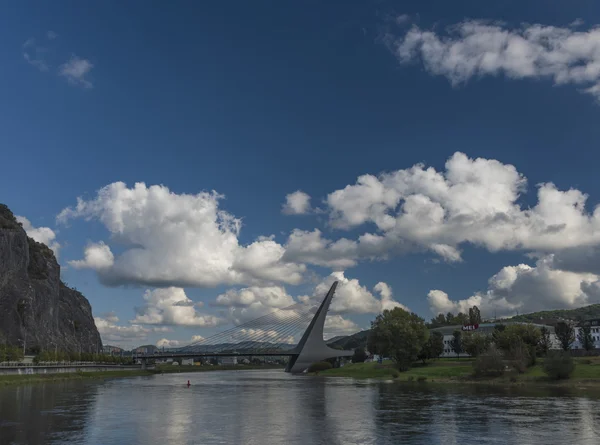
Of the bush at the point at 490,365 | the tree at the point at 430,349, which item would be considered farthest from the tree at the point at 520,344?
the tree at the point at 430,349

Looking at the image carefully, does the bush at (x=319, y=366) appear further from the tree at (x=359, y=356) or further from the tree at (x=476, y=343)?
the tree at (x=476, y=343)

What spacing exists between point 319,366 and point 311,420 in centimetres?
10712

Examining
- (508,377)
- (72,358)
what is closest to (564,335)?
(508,377)

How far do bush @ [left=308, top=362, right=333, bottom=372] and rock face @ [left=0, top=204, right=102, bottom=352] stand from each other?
66555 millimetres

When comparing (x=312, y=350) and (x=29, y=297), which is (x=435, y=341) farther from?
(x=29, y=297)

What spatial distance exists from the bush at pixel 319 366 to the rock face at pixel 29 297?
6656 cm

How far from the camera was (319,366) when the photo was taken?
140 m

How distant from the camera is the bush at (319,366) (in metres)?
140

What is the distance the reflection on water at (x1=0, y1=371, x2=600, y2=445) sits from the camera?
27750 mm

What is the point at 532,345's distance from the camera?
82.3 m

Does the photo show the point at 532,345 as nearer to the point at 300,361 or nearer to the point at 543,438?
the point at 543,438

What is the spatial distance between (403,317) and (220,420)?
76.1 m

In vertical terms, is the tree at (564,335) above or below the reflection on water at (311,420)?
above

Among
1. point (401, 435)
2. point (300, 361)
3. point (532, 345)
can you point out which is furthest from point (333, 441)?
point (300, 361)
